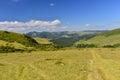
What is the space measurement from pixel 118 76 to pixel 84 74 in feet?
34.7

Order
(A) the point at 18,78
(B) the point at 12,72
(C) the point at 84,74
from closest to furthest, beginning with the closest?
(A) the point at 18,78 < (C) the point at 84,74 < (B) the point at 12,72

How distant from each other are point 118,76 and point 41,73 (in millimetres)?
23549

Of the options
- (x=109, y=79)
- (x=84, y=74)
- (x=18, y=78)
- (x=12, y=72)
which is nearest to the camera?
(x=109, y=79)

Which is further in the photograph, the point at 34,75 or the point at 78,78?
the point at 34,75

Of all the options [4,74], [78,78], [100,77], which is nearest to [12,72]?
[4,74]

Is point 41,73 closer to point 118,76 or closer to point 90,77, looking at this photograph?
point 90,77

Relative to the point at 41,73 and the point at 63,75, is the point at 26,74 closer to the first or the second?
the point at 41,73

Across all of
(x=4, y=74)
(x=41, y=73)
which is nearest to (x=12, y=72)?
(x=4, y=74)

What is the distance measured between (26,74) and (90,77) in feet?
64.5

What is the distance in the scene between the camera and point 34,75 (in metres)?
73.3

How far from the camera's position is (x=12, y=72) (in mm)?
79625

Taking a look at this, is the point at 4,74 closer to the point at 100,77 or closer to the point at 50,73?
the point at 50,73

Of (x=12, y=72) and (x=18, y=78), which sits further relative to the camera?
(x=12, y=72)

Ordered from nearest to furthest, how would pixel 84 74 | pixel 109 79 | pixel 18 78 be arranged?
pixel 109 79, pixel 18 78, pixel 84 74
